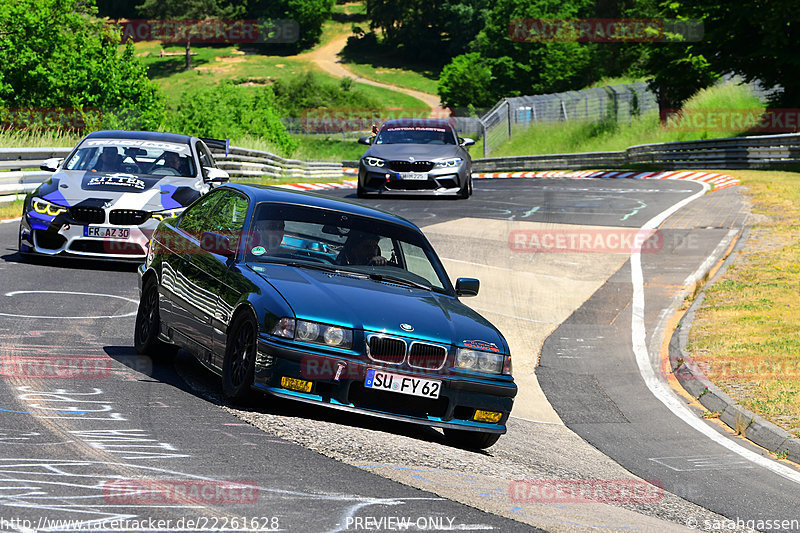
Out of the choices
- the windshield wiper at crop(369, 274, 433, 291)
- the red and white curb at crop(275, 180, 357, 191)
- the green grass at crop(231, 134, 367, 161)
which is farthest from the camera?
the green grass at crop(231, 134, 367, 161)

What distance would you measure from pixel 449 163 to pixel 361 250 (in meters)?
15.5

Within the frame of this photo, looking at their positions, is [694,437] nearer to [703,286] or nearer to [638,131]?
[703,286]

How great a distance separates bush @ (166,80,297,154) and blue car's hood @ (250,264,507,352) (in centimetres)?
3649

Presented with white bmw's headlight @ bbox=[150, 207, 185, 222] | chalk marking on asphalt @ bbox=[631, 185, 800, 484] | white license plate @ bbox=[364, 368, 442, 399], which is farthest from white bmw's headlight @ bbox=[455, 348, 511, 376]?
white bmw's headlight @ bbox=[150, 207, 185, 222]

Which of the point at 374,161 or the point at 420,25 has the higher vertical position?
the point at 420,25

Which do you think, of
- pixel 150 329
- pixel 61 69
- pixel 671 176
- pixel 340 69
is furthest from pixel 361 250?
pixel 340 69

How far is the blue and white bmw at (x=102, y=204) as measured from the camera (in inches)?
531

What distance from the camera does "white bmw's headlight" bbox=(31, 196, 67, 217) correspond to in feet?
44.2

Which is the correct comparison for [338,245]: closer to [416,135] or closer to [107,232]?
[107,232]

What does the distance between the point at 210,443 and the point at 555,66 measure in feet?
320

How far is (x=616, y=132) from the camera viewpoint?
5472 centimetres

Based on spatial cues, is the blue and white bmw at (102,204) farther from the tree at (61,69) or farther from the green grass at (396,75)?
the green grass at (396,75)

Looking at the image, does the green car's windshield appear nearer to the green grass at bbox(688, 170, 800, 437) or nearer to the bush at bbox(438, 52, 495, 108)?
the green grass at bbox(688, 170, 800, 437)

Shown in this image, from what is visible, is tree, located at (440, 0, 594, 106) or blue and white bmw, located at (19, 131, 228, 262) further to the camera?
tree, located at (440, 0, 594, 106)
